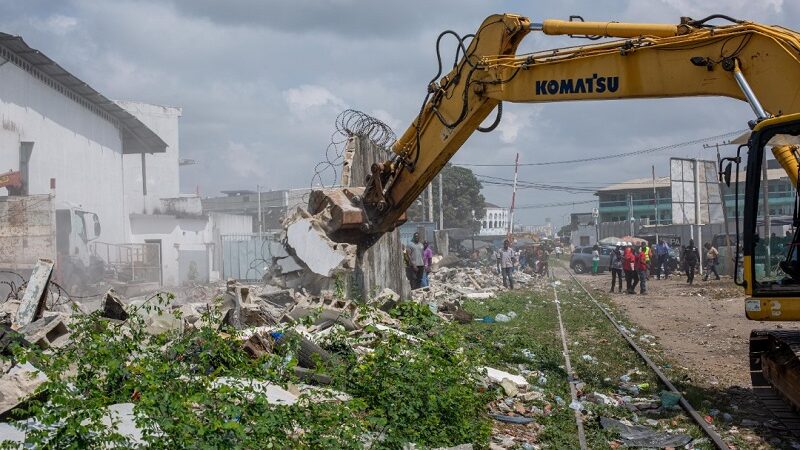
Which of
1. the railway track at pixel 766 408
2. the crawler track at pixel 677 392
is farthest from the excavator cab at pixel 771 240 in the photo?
the crawler track at pixel 677 392

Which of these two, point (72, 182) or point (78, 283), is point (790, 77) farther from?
point (72, 182)

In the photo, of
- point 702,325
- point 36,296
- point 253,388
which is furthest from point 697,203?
point 253,388

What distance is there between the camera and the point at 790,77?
879 cm

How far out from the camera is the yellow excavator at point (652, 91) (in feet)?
27.8

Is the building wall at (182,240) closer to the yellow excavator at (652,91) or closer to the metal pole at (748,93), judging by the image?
the yellow excavator at (652,91)

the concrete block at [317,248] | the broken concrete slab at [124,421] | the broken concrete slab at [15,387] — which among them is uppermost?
the concrete block at [317,248]

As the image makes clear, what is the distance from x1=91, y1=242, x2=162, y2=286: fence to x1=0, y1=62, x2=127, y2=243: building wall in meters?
2.06

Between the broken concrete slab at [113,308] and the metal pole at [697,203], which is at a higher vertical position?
the metal pole at [697,203]

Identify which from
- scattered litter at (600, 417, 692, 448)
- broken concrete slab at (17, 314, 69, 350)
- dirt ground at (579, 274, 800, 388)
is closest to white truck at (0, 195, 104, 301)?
broken concrete slab at (17, 314, 69, 350)

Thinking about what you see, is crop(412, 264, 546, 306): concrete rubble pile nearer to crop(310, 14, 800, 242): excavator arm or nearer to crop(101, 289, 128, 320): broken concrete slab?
crop(310, 14, 800, 242): excavator arm

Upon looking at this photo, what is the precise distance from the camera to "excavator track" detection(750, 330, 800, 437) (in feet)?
26.9

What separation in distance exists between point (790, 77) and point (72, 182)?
29.7 m

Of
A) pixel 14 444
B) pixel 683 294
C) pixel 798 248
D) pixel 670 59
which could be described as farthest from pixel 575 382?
pixel 683 294

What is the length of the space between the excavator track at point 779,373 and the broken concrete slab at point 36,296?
8.14 metres
